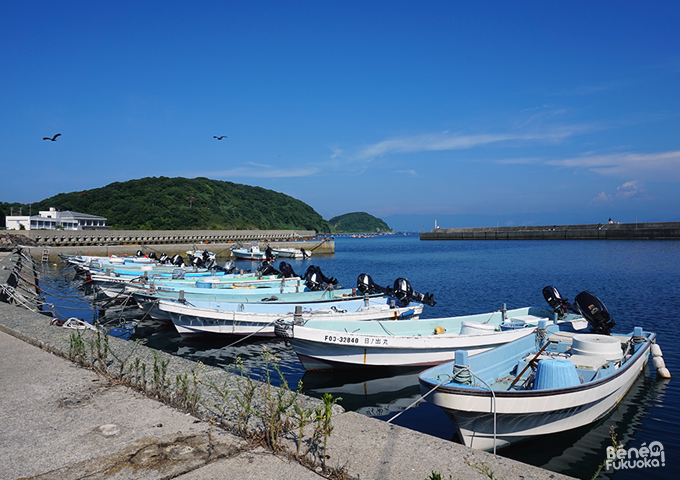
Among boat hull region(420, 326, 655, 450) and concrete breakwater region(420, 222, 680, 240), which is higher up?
concrete breakwater region(420, 222, 680, 240)

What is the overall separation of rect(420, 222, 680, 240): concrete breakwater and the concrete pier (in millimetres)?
99264

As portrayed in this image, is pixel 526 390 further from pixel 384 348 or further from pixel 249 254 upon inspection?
pixel 249 254

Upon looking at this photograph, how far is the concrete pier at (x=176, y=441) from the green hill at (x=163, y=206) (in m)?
93.1

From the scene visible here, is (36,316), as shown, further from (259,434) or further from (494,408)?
(494,408)

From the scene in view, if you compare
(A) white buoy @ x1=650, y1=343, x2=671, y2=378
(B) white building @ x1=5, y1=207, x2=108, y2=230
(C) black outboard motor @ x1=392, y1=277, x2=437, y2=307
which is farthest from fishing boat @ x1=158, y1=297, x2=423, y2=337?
(B) white building @ x1=5, y1=207, x2=108, y2=230

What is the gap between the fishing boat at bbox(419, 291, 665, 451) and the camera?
6.70 meters

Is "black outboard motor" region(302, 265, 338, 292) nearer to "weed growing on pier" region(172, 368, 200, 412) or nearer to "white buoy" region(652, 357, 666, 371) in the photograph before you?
"white buoy" region(652, 357, 666, 371)

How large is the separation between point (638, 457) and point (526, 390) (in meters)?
2.65

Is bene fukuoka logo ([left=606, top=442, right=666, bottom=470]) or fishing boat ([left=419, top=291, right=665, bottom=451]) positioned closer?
fishing boat ([left=419, top=291, right=665, bottom=451])

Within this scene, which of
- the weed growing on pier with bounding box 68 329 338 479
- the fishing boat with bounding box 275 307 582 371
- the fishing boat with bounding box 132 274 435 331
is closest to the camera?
the weed growing on pier with bounding box 68 329 338 479

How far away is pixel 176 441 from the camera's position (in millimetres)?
4367

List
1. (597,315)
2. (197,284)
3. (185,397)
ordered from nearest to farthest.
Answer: (185,397) < (597,315) < (197,284)

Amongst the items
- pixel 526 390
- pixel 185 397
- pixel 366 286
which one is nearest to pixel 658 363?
pixel 526 390

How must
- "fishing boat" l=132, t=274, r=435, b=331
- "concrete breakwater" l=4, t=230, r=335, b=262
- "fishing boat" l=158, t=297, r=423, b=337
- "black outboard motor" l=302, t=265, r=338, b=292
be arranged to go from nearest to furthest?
1. "fishing boat" l=158, t=297, r=423, b=337
2. "fishing boat" l=132, t=274, r=435, b=331
3. "black outboard motor" l=302, t=265, r=338, b=292
4. "concrete breakwater" l=4, t=230, r=335, b=262
